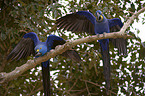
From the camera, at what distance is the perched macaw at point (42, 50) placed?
2666 millimetres

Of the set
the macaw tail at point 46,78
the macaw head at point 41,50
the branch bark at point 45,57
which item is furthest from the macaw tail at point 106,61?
Result: the macaw head at point 41,50

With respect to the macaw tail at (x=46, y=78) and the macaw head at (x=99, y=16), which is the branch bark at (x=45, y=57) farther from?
the macaw head at (x=99, y=16)

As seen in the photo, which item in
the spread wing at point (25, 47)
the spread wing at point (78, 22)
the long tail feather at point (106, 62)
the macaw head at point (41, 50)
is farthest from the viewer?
the spread wing at point (78, 22)

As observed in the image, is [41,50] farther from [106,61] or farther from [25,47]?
[106,61]

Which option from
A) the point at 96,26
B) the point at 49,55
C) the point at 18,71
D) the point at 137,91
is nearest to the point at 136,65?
the point at 137,91

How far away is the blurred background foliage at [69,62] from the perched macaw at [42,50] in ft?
1.80

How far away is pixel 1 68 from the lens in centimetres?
387

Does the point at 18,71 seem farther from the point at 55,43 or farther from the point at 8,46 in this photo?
the point at 8,46

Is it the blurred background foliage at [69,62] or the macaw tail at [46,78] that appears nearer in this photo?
the macaw tail at [46,78]

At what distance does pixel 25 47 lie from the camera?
9.98 ft

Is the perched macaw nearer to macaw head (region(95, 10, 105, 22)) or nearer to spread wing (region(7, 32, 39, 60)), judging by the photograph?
spread wing (region(7, 32, 39, 60))

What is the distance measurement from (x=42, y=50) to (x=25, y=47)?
0.52 m

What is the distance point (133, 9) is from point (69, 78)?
73.9 inches

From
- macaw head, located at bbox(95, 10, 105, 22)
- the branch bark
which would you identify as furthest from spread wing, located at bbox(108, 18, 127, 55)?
the branch bark
